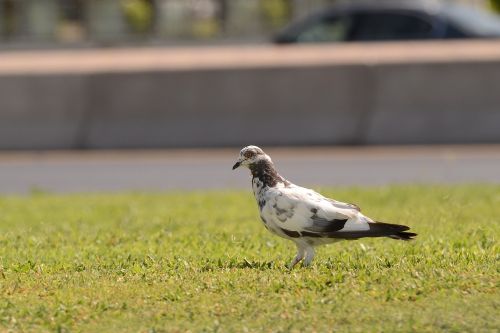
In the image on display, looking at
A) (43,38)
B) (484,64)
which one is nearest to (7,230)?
(484,64)

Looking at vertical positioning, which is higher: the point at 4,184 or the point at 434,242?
the point at 434,242

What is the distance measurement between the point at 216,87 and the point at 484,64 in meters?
3.81

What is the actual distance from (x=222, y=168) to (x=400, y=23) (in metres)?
7.88

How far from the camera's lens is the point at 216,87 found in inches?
789

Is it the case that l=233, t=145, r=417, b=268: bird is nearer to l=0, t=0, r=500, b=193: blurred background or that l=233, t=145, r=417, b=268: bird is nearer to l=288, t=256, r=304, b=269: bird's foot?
l=288, t=256, r=304, b=269: bird's foot

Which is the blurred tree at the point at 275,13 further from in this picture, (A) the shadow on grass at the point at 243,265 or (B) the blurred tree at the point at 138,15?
(A) the shadow on grass at the point at 243,265

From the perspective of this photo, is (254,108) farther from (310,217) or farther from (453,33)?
(310,217)

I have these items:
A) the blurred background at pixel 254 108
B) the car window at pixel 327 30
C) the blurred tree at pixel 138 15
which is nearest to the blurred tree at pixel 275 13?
the blurred tree at pixel 138 15

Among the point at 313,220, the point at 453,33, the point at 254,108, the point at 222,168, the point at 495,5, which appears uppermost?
the point at 313,220

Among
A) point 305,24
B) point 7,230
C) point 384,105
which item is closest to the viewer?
point 7,230

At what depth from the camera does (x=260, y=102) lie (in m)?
20.0

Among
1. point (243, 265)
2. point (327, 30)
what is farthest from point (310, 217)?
point (327, 30)

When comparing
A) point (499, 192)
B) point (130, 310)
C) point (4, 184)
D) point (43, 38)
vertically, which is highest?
point (130, 310)

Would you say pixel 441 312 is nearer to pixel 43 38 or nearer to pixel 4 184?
pixel 4 184
